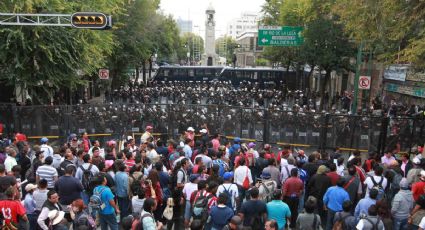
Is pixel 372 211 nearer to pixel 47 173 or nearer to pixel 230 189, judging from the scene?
pixel 230 189

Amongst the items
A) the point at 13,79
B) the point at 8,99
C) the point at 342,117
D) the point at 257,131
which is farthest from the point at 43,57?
the point at 342,117

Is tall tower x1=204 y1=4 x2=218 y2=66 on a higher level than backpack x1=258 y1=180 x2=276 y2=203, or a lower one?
higher

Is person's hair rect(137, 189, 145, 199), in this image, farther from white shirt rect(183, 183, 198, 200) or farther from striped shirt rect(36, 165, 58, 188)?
striped shirt rect(36, 165, 58, 188)

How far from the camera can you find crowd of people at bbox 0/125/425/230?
622cm

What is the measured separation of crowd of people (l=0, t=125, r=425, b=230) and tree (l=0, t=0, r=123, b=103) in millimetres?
8231

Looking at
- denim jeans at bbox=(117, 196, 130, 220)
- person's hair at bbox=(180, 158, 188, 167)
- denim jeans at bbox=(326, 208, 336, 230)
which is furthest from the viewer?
denim jeans at bbox=(117, 196, 130, 220)

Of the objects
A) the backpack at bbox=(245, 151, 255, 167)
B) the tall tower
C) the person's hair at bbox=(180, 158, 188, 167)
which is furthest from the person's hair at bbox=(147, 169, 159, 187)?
the tall tower

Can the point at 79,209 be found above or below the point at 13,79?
below

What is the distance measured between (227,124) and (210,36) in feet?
206

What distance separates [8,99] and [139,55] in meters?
12.6

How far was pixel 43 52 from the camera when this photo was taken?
17.4 m

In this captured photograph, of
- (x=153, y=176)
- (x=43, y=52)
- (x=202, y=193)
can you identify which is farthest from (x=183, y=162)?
(x=43, y=52)

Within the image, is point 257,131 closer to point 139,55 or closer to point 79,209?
point 79,209

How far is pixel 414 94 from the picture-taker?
82.2 ft
